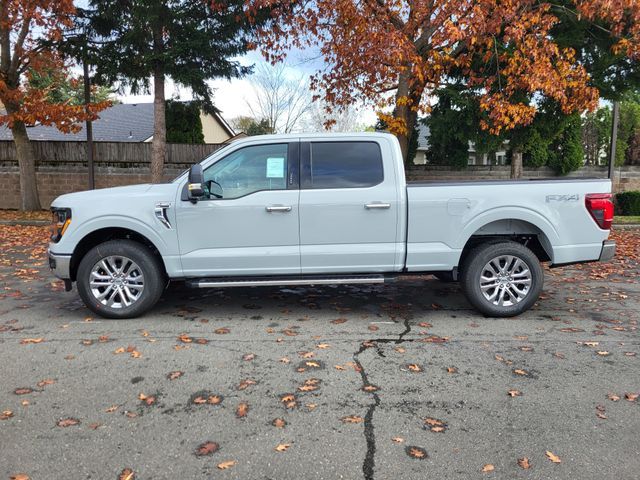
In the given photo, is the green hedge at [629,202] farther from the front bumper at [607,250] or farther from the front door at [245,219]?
the front door at [245,219]

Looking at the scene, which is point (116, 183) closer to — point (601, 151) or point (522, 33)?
point (522, 33)

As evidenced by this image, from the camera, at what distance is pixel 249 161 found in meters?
5.55

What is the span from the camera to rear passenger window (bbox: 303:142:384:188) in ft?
18.2

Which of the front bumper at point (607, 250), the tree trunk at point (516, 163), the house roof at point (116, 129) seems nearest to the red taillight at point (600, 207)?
the front bumper at point (607, 250)

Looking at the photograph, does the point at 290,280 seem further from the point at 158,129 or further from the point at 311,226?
the point at 158,129

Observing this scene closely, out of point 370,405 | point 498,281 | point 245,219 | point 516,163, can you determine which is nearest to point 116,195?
point 245,219

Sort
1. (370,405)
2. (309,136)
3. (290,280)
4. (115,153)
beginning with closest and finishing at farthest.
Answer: (370,405)
(290,280)
(309,136)
(115,153)

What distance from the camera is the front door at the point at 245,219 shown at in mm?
5414

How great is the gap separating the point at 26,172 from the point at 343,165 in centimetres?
1491

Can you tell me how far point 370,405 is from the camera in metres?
3.58

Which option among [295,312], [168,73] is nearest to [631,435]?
[295,312]

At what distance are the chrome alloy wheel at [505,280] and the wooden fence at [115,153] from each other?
13951 mm

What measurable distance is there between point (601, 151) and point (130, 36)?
734 inches

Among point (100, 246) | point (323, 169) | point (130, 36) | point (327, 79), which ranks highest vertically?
point (130, 36)
